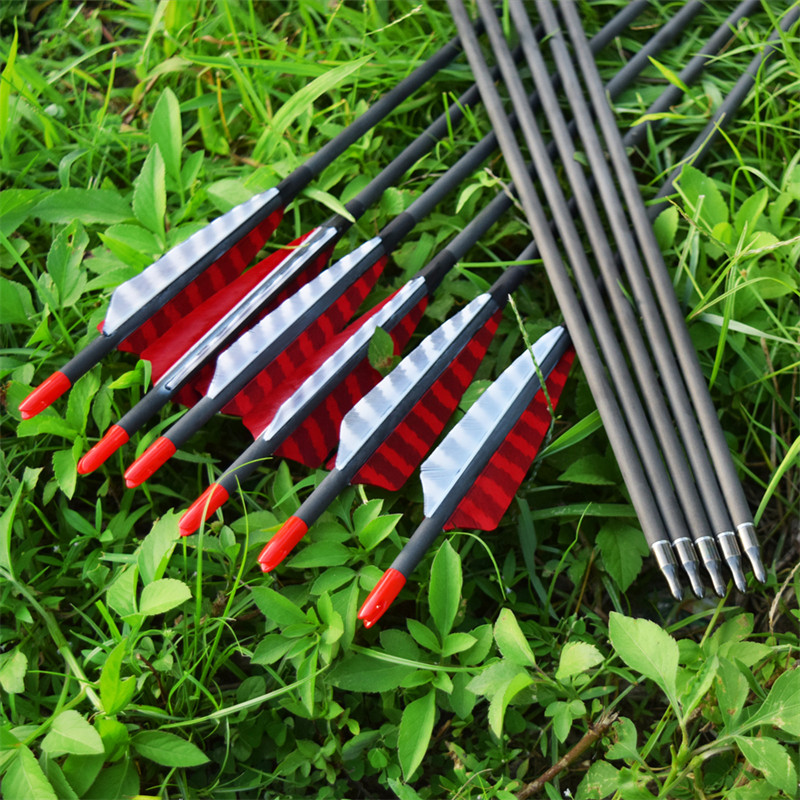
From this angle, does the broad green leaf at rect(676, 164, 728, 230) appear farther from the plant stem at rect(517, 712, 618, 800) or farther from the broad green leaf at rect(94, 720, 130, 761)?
the broad green leaf at rect(94, 720, 130, 761)

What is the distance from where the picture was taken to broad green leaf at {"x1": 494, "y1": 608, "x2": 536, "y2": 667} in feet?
3.34

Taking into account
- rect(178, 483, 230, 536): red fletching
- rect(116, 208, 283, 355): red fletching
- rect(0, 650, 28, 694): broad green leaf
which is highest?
rect(116, 208, 283, 355): red fletching

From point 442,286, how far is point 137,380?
22.3 inches

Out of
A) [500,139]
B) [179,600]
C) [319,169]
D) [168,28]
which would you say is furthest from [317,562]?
[168,28]

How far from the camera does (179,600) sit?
41.1 inches

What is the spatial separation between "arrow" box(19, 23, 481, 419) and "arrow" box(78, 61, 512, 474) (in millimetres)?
29

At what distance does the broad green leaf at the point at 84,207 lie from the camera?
4.67 feet

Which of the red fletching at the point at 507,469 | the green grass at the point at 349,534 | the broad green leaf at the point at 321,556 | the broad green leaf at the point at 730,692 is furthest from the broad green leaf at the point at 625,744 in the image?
the broad green leaf at the point at 321,556

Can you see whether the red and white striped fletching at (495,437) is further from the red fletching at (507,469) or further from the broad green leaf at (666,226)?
the broad green leaf at (666,226)

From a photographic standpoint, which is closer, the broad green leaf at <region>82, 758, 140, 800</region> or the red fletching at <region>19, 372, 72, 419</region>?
the broad green leaf at <region>82, 758, 140, 800</region>

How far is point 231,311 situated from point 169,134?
42 centimetres

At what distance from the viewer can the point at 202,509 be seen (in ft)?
3.63

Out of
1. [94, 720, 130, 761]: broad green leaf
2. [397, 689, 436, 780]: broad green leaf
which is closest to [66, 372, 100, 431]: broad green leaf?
[94, 720, 130, 761]: broad green leaf

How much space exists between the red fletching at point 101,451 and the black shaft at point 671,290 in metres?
0.89
